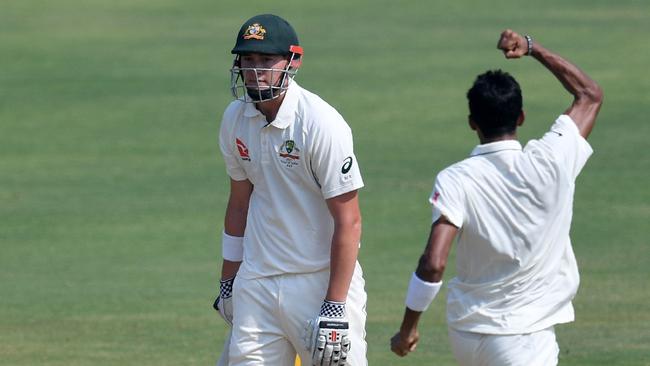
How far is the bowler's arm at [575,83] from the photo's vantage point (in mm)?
6465

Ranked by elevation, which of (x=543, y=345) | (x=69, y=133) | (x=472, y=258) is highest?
(x=472, y=258)

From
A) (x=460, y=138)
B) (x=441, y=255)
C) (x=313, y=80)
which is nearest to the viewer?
(x=441, y=255)

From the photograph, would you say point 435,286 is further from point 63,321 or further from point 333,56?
point 333,56

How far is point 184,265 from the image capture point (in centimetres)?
1383

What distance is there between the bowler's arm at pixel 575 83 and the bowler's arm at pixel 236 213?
1.48m

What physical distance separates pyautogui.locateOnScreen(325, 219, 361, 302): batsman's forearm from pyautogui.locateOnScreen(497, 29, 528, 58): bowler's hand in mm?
1069

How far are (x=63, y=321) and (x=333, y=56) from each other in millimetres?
14703

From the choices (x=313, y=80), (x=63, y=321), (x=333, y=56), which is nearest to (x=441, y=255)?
(x=63, y=321)

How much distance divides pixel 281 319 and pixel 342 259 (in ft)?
1.49

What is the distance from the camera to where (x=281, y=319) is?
6.50 meters

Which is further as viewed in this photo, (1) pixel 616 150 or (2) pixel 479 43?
(2) pixel 479 43

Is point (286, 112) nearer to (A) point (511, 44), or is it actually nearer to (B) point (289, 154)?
(B) point (289, 154)

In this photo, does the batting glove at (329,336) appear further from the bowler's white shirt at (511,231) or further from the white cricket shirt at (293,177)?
the bowler's white shirt at (511,231)

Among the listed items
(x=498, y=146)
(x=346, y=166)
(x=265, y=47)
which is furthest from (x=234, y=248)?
(x=498, y=146)
